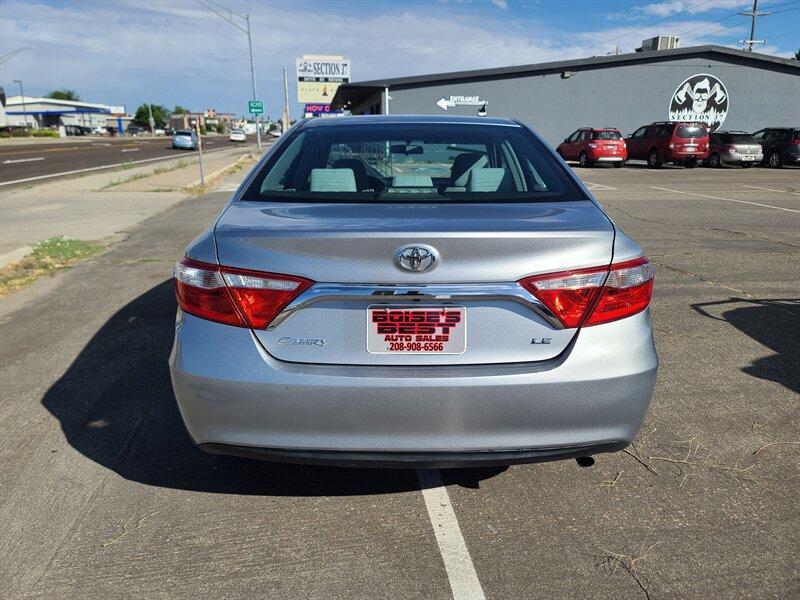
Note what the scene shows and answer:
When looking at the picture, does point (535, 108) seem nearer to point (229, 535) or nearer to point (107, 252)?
point (107, 252)

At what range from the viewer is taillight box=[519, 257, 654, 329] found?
229cm

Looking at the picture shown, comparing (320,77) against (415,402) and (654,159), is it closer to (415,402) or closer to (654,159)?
(654,159)

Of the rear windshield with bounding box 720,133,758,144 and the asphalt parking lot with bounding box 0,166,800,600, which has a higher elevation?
the rear windshield with bounding box 720,133,758,144

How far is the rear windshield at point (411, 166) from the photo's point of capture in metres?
2.91

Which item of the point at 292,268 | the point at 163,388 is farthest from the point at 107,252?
the point at 292,268

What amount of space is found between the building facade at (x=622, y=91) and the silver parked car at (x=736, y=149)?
6273 millimetres

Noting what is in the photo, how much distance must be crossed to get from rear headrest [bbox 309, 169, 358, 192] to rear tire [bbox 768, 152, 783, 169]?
30.1 meters

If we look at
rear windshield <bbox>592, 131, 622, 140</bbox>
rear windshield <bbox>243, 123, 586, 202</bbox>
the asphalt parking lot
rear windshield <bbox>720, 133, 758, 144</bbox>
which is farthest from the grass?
rear windshield <bbox>720, 133, 758, 144</bbox>

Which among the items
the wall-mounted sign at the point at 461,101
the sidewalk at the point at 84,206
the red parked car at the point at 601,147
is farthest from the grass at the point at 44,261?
the wall-mounted sign at the point at 461,101

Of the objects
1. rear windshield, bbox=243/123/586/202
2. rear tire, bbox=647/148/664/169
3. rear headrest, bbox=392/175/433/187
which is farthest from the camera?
rear tire, bbox=647/148/664/169

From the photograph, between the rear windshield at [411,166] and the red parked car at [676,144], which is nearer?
the rear windshield at [411,166]

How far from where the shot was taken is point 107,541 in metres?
2.61

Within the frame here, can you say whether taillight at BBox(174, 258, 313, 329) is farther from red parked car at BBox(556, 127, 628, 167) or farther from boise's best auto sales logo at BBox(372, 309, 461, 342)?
red parked car at BBox(556, 127, 628, 167)

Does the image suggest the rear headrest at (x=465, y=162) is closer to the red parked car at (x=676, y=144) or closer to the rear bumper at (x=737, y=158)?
the red parked car at (x=676, y=144)
